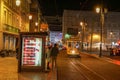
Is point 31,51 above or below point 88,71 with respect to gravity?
above

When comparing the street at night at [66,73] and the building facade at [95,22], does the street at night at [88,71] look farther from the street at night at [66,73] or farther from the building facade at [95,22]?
the building facade at [95,22]

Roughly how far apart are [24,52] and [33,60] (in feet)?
2.45

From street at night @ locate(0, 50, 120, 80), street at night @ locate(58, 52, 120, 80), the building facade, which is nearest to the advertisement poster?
street at night @ locate(0, 50, 120, 80)

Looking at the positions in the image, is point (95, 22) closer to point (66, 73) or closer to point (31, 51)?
point (66, 73)

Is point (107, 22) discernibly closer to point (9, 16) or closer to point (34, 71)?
point (9, 16)

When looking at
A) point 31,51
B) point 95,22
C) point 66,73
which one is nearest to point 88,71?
point 66,73

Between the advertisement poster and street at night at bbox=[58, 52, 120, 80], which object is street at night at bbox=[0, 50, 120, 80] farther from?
the advertisement poster

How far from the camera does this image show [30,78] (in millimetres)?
16734

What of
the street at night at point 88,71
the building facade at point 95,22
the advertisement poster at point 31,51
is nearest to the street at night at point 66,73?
the street at night at point 88,71

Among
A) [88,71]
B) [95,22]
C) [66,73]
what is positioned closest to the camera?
[66,73]

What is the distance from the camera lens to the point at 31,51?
20156mm

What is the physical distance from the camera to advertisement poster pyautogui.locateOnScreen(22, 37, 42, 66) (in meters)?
20.0

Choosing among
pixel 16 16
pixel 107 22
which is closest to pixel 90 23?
pixel 107 22

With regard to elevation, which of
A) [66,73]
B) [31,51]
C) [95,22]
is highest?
[95,22]
